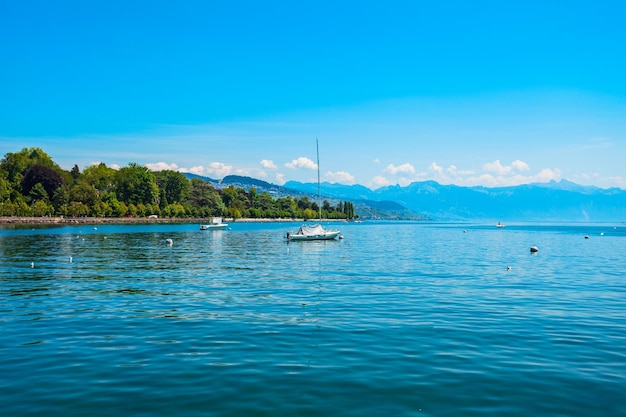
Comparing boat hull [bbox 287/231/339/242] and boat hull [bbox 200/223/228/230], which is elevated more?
boat hull [bbox 200/223/228/230]

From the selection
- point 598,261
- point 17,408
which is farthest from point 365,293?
point 598,261

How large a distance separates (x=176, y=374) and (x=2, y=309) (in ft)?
53.5

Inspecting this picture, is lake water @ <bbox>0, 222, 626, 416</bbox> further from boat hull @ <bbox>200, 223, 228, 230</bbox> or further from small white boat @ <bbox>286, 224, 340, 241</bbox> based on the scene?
boat hull @ <bbox>200, 223, 228, 230</bbox>

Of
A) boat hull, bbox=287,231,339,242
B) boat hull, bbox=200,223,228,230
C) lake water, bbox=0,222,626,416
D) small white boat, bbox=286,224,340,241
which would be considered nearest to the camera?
lake water, bbox=0,222,626,416

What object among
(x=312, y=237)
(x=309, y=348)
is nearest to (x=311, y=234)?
(x=312, y=237)

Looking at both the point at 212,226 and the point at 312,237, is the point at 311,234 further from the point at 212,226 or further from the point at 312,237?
the point at 212,226

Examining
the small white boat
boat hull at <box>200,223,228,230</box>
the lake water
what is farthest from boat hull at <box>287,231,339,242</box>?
boat hull at <box>200,223,228,230</box>

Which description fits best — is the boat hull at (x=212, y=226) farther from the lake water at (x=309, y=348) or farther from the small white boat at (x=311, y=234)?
the lake water at (x=309, y=348)

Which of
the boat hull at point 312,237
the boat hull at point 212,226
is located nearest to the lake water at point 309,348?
the boat hull at point 312,237

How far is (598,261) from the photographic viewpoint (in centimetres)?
6303

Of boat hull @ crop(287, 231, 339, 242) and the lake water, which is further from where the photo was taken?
boat hull @ crop(287, 231, 339, 242)

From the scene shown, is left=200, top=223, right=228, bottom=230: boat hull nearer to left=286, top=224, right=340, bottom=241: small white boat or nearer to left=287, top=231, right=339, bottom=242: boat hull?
left=286, top=224, right=340, bottom=241: small white boat

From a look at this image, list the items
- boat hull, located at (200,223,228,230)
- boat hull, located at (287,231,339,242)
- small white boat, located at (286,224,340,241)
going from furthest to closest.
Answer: boat hull, located at (200,223,228,230), small white boat, located at (286,224,340,241), boat hull, located at (287,231,339,242)

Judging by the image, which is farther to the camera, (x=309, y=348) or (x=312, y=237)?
(x=312, y=237)
